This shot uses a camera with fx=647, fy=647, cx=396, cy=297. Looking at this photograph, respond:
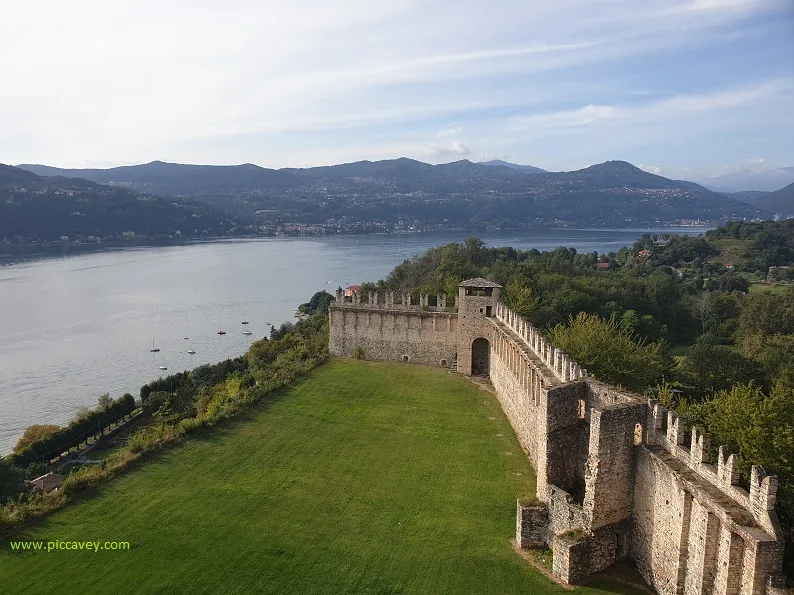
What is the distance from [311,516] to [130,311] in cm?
7813

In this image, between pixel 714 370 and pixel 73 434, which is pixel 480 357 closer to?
pixel 714 370

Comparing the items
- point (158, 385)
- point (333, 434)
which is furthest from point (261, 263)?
point (333, 434)

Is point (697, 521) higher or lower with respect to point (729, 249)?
higher

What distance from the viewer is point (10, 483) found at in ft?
81.1

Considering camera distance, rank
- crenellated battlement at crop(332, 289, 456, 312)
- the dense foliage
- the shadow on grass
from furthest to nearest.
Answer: crenellated battlement at crop(332, 289, 456, 312), the dense foliage, the shadow on grass

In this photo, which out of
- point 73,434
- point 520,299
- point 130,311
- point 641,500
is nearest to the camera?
point 641,500

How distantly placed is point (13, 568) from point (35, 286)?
103m

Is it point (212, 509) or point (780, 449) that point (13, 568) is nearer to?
point (212, 509)

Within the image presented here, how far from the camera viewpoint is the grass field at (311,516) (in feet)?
48.9

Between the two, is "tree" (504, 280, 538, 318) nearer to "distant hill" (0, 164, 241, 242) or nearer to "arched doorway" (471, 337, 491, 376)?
"arched doorway" (471, 337, 491, 376)

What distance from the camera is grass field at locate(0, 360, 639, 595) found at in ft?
48.9

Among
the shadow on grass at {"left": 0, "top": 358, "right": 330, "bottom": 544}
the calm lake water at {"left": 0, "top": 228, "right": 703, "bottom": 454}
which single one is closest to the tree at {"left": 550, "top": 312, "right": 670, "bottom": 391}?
the shadow on grass at {"left": 0, "top": 358, "right": 330, "bottom": 544}

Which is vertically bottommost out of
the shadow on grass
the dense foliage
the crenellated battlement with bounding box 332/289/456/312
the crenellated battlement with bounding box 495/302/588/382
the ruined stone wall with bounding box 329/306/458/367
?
the dense foliage

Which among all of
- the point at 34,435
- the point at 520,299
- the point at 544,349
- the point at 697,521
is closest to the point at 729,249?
the point at 520,299
